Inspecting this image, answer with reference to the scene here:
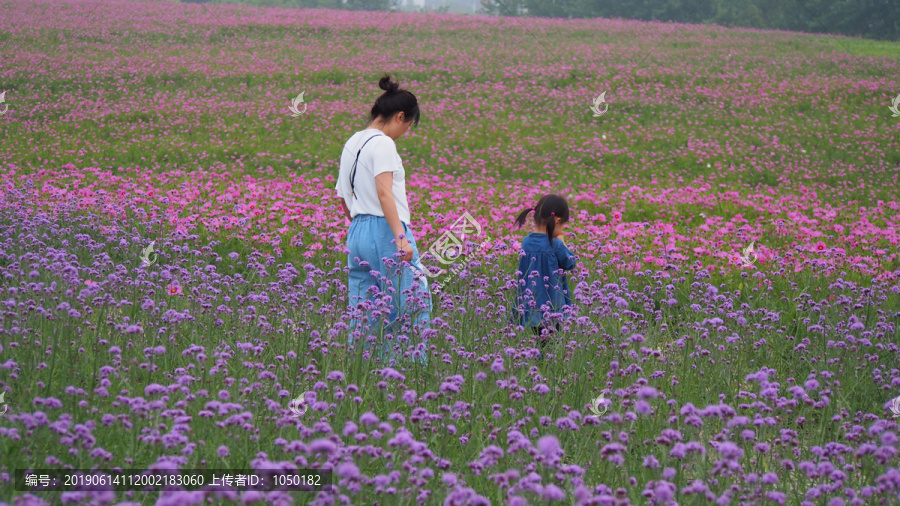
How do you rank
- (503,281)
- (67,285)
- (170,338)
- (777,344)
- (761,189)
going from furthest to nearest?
(761,189), (503,281), (777,344), (67,285), (170,338)

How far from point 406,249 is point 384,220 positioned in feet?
1.12

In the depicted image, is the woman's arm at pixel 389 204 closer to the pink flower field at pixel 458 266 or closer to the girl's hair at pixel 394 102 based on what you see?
the girl's hair at pixel 394 102

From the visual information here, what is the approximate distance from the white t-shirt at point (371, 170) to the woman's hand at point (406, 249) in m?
0.21

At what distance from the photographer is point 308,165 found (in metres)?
12.3

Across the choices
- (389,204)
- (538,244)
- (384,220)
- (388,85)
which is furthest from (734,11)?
(389,204)

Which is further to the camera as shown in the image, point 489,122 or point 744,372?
point 489,122

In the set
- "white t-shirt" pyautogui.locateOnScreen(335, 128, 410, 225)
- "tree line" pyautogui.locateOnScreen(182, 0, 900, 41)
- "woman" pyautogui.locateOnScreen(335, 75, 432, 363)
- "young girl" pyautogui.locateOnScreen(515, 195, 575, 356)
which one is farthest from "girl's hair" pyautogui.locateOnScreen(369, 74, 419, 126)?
"tree line" pyautogui.locateOnScreen(182, 0, 900, 41)

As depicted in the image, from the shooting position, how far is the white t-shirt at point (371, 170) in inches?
166

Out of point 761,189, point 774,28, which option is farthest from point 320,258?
point 774,28

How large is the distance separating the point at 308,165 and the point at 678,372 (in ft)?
29.2

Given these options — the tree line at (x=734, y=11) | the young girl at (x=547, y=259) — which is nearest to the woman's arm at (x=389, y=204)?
the young girl at (x=547, y=259)

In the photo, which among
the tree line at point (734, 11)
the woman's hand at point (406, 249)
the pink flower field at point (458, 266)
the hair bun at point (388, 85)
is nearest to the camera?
the pink flower field at point (458, 266)

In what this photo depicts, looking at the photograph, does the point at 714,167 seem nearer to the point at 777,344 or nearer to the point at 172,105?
the point at 777,344

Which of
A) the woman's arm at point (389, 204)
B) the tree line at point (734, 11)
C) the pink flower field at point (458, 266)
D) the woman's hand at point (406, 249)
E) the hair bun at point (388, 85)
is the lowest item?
the pink flower field at point (458, 266)
